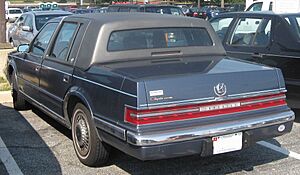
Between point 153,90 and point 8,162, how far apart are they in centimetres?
215

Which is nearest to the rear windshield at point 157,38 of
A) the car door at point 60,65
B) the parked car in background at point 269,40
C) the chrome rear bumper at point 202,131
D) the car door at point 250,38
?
the car door at point 60,65

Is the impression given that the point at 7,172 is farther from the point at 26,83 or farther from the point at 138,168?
the point at 26,83

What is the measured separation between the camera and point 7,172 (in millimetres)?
4820

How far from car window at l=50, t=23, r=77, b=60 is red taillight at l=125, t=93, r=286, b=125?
1.75 metres

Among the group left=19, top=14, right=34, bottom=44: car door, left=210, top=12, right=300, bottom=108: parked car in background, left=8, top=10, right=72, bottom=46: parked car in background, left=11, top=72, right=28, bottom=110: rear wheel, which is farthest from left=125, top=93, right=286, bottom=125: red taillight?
left=19, top=14, right=34, bottom=44: car door

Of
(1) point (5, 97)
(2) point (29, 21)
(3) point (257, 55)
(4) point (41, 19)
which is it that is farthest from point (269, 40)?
(2) point (29, 21)

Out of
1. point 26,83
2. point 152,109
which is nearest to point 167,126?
point 152,109

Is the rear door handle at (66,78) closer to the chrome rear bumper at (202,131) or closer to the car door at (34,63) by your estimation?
the car door at (34,63)

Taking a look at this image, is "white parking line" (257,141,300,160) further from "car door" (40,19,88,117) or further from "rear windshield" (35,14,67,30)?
"rear windshield" (35,14,67,30)

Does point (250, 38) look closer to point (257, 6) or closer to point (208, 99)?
point (208, 99)

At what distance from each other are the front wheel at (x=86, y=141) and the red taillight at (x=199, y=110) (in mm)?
758

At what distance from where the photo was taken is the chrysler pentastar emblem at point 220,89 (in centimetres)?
417

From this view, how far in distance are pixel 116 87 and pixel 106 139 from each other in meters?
0.53

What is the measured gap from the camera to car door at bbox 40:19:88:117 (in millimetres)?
5184
